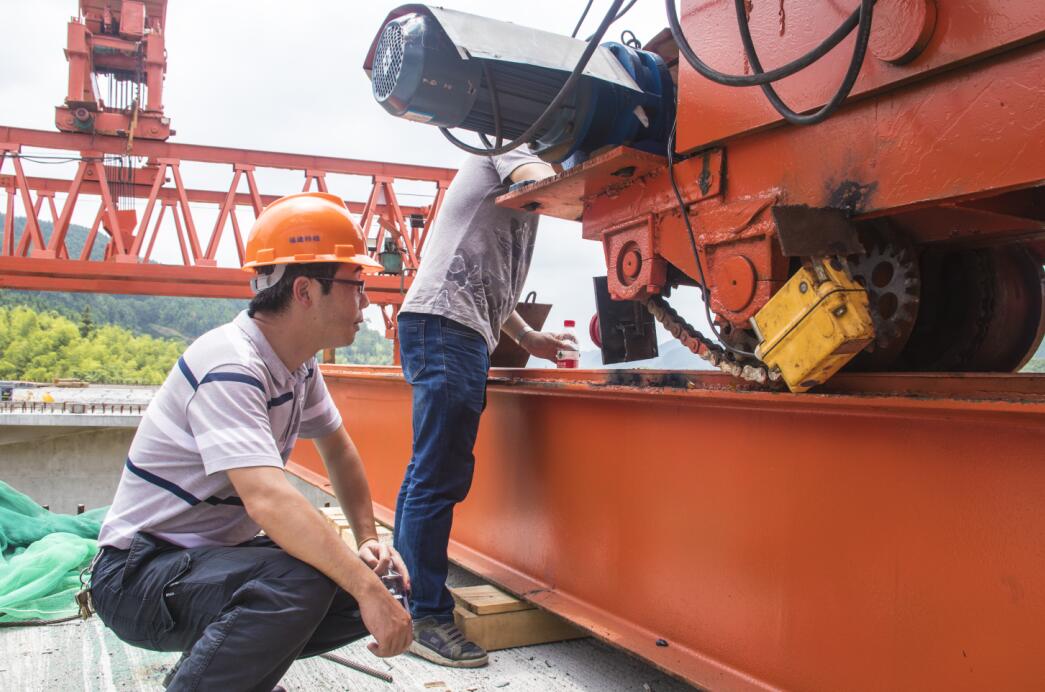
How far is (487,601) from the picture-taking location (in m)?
2.86

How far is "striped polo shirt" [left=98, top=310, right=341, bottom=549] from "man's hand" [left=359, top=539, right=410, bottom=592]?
32 cm

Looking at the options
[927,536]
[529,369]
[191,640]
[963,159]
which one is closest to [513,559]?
[529,369]

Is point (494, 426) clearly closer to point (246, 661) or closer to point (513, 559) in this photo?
point (513, 559)

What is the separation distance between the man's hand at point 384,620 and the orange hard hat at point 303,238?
2.86ft

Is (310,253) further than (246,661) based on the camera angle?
Yes

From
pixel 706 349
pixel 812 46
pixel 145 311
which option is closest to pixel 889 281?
pixel 706 349

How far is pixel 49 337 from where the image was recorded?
3812 cm

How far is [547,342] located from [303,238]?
158 cm

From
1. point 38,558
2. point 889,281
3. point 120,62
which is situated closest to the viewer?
point 889,281

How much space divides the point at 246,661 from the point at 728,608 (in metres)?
1.28

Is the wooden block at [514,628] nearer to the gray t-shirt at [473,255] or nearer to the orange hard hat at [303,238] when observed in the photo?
the gray t-shirt at [473,255]

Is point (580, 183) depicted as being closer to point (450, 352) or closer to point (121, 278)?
point (450, 352)

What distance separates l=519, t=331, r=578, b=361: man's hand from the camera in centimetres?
347

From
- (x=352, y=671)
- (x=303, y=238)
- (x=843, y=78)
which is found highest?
(x=843, y=78)
